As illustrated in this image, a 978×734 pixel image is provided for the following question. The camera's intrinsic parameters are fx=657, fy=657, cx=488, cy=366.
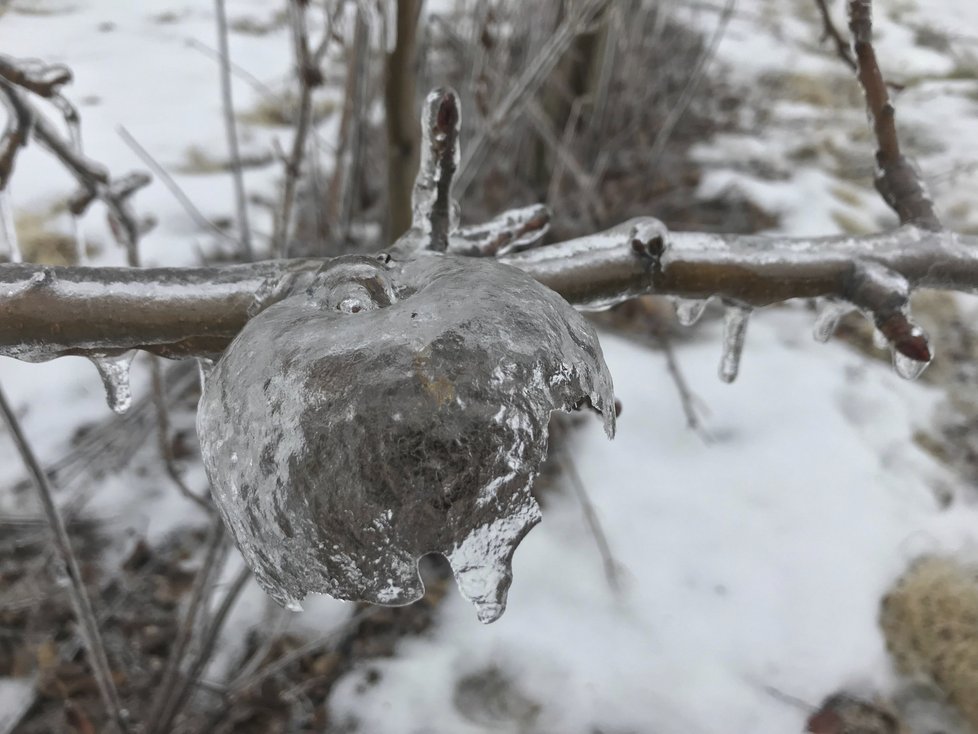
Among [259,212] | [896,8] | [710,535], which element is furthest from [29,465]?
[896,8]

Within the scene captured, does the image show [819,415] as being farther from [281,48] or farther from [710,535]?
[281,48]

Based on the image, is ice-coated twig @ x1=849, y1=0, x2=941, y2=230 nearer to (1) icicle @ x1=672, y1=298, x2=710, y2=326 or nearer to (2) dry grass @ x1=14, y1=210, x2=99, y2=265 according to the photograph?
(1) icicle @ x1=672, y1=298, x2=710, y2=326

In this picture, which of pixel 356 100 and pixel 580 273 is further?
pixel 356 100

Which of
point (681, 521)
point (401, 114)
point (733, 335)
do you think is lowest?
point (681, 521)

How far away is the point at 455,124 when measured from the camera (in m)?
0.62

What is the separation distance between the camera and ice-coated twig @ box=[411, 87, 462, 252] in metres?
0.62

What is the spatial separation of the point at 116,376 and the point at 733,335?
0.77m

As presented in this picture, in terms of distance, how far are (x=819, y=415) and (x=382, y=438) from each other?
6.81ft

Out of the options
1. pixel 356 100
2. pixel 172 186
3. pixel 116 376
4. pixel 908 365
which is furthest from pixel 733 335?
pixel 172 186

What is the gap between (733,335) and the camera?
3.00 ft

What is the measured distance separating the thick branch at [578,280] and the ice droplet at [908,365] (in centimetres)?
6

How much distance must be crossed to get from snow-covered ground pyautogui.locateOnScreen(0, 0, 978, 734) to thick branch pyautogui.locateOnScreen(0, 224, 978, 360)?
3.67ft

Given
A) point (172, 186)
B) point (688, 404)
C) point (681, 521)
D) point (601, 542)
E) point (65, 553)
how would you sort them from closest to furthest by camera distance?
point (65, 553) → point (172, 186) → point (601, 542) → point (681, 521) → point (688, 404)

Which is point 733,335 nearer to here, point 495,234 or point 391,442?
point 495,234
